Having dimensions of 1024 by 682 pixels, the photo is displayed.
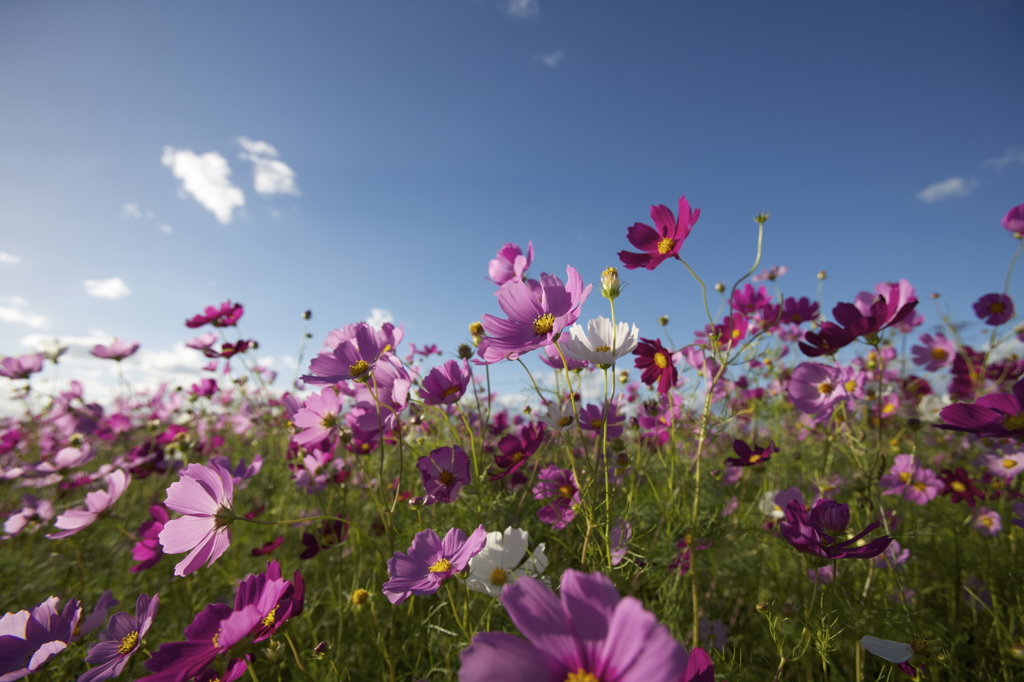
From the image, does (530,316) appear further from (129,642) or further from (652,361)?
(129,642)

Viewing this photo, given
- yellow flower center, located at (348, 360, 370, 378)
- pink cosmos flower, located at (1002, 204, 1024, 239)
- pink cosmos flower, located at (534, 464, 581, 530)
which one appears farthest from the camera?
pink cosmos flower, located at (1002, 204, 1024, 239)

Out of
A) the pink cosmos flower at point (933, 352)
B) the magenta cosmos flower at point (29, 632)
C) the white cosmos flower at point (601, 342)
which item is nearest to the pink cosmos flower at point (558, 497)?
the white cosmos flower at point (601, 342)

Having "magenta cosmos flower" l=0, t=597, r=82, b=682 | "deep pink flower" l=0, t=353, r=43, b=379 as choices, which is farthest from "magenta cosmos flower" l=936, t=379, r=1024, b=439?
"deep pink flower" l=0, t=353, r=43, b=379

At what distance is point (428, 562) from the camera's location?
726 mm

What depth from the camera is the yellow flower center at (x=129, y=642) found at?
2.45 ft

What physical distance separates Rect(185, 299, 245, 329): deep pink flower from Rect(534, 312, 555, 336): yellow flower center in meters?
1.45

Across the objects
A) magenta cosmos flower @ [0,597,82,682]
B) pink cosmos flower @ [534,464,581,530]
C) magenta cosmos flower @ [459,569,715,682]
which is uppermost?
pink cosmos flower @ [534,464,581,530]

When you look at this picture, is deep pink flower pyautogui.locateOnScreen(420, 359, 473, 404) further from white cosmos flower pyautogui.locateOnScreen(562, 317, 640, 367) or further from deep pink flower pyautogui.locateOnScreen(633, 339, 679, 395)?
deep pink flower pyautogui.locateOnScreen(633, 339, 679, 395)

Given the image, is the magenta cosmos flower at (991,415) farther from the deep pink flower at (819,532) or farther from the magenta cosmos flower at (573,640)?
the magenta cosmos flower at (573,640)

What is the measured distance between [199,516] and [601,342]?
710 millimetres

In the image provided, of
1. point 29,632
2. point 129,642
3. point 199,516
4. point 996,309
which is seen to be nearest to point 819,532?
point 199,516

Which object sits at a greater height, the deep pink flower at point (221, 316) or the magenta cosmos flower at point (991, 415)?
the deep pink flower at point (221, 316)

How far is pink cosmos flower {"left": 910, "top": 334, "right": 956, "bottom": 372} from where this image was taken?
2.05 m

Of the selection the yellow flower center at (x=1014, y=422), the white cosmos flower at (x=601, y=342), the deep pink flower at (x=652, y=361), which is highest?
the deep pink flower at (x=652, y=361)
